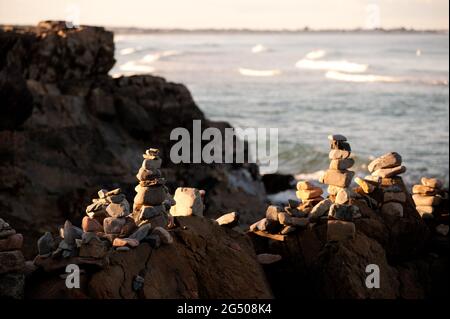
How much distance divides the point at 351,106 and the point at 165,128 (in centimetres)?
3654

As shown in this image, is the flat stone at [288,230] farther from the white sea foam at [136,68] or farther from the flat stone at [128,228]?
the white sea foam at [136,68]

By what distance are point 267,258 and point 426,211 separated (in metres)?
4.21

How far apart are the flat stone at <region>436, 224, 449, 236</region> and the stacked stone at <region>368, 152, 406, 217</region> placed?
1319 mm

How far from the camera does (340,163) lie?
39.5 feet

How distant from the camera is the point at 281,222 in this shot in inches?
462

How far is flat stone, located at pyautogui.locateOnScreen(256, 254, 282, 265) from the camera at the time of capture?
11336 mm

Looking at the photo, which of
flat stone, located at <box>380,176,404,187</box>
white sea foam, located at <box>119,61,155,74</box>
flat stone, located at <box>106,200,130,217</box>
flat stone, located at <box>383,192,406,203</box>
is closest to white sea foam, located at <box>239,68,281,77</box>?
white sea foam, located at <box>119,61,155,74</box>

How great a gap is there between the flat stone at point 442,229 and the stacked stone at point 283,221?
3069mm

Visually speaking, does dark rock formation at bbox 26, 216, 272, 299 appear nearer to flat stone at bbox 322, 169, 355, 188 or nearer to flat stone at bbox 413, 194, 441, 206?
flat stone at bbox 322, 169, 355, 188

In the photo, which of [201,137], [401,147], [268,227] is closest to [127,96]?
[201,137]

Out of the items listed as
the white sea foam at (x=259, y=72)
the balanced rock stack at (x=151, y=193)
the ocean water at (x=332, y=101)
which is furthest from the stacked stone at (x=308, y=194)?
the white sea foam at (x=259, y=72)

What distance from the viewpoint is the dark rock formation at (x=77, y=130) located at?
21234 millimetres

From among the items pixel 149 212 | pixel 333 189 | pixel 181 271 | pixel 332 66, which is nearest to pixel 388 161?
pixel 333 189

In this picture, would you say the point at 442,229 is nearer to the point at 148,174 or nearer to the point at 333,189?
the point at 333,189
